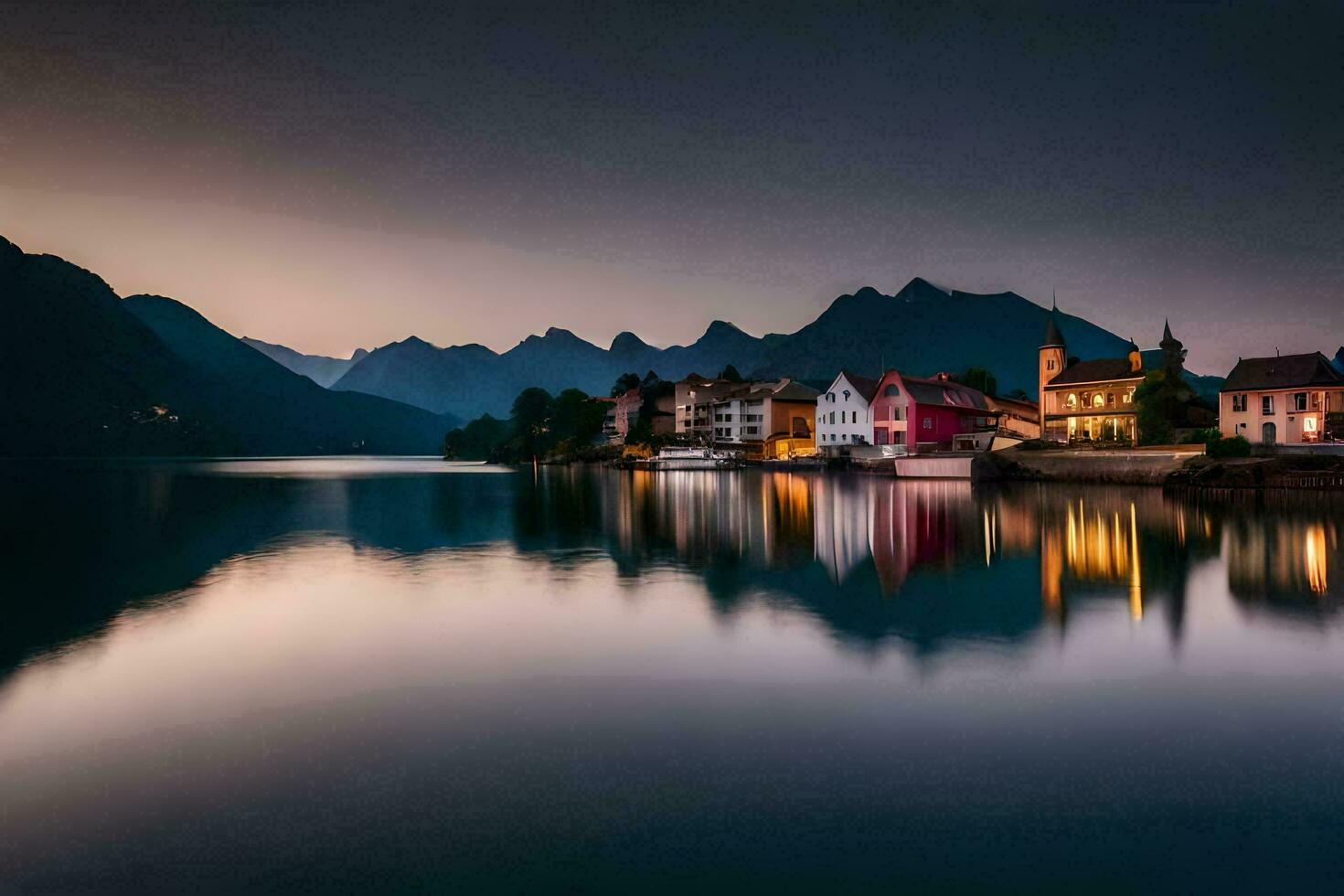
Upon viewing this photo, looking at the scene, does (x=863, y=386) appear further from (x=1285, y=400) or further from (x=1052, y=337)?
(x=1285, y=400)

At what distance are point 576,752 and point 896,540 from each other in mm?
19056

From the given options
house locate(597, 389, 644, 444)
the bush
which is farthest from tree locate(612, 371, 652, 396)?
the bush

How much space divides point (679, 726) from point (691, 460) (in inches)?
3802

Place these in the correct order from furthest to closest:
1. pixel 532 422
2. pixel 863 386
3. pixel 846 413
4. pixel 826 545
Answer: pixel 532 422
pixel 846 413
pixel 863 386
pixel 826 545

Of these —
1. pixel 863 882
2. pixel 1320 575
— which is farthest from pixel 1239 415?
pixel 863 882

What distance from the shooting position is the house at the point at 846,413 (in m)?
81.5

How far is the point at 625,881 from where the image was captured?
536cm

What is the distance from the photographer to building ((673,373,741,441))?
117 m

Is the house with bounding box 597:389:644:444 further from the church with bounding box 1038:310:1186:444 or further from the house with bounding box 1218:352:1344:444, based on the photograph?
the house with bounding box 1218:352:1344:444

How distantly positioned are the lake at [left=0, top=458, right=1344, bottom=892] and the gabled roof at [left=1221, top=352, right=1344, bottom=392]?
46.4 metres

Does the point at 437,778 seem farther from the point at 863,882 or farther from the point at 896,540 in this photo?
the point at 896,540

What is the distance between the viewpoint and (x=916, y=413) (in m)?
75.4

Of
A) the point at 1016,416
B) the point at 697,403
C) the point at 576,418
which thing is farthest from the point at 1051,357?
the point at 576,418

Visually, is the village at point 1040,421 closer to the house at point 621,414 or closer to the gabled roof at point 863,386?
the gabled roof at point 863,386
